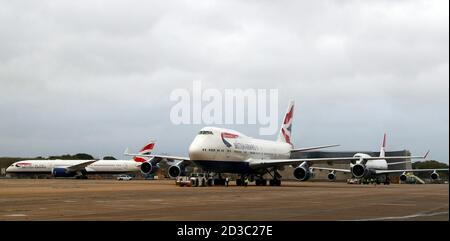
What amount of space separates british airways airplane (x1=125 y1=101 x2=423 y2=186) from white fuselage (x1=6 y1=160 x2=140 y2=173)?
120 ft

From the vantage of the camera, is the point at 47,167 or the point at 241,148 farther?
the point at 47,167

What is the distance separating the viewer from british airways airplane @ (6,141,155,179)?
9975cm

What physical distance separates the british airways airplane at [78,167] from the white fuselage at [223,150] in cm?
4267

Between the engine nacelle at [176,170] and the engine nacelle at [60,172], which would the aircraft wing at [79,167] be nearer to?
the engine nacelle at [60,172]

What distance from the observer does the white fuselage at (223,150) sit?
175 feet

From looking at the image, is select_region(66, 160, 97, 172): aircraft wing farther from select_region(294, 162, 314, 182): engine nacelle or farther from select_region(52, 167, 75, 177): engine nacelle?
select_region(294, 162, 314, 182): engine nacelle

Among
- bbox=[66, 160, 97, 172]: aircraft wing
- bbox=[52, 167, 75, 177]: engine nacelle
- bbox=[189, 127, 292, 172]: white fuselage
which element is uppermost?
bbox=[189, 127, 292, 172]: white fuselage

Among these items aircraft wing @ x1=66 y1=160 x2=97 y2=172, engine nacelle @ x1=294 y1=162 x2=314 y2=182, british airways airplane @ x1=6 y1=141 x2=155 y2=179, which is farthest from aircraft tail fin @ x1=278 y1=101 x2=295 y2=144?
aircraft wing @ x1=66 y1=160 x2=97 y2=172

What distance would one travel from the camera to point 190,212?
63.6ft

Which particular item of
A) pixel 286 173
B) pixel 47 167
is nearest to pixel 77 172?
pixel 47 167
